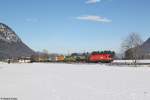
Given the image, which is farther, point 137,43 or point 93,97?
Result: point 137,43

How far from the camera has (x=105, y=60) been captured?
125m

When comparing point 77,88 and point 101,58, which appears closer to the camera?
point 77,88

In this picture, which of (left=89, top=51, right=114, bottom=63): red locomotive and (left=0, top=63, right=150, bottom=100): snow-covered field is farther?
(left=89, top=51, right=114, bottom=63): red locomotive

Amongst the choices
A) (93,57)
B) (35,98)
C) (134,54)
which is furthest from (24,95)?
(93,57)

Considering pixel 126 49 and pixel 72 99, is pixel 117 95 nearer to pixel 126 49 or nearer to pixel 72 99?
pixel 72 99

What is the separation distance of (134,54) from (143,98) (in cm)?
10211

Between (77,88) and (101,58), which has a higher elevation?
(101,58)

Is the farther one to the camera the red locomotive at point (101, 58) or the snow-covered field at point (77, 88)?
the red locomotive at point (101, 58)

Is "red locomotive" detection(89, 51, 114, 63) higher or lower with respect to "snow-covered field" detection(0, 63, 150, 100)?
higher

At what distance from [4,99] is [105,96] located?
5.71 m

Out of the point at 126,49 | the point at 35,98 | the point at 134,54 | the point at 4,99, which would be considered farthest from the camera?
the point at 126,49

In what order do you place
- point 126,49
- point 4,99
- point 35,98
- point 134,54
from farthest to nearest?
point 126,49, point 134,54, point 35,98, point 4,99

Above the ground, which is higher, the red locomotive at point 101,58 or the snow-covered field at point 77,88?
the red locomotive at point 101,58

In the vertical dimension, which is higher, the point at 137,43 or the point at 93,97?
the point at 137,43
